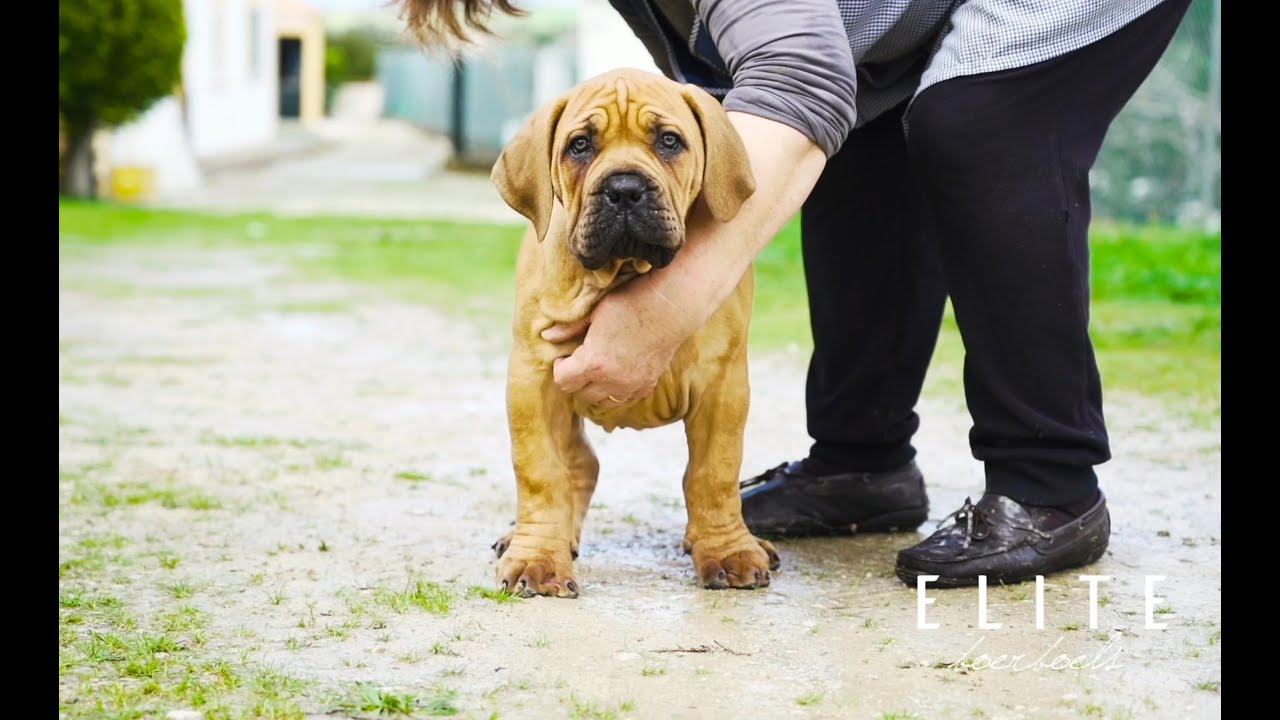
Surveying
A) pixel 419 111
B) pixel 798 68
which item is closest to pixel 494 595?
pixel 798 68

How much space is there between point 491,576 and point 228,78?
25.8 m

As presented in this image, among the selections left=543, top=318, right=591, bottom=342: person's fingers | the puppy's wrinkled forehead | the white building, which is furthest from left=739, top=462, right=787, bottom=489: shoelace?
the white building

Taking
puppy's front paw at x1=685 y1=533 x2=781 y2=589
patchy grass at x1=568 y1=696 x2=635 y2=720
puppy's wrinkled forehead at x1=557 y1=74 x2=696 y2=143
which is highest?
puppy's wrinkled forehead at x1=557 y1=74 x2=696 y2=143

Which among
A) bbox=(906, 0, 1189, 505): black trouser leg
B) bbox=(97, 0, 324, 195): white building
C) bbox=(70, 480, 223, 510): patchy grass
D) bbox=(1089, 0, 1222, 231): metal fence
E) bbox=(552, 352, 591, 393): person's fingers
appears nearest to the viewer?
bbox=(552, 352, 591, 393): person's fingers

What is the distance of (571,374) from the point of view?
327cm

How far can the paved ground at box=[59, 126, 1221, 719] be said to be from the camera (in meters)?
2.69

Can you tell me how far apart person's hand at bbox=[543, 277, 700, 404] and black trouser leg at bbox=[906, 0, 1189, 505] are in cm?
68

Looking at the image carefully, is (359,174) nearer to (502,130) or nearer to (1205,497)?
(502,130)

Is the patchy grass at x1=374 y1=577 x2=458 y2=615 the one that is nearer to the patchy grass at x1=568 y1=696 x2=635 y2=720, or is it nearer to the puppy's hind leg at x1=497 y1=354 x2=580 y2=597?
the puppy's hind leg at x1=497 y1=354 x2=580 y2=597

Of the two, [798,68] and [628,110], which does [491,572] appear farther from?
[798,68]

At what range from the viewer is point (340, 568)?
3.52 m

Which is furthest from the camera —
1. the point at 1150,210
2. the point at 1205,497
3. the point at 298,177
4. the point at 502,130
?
the point at 502,130

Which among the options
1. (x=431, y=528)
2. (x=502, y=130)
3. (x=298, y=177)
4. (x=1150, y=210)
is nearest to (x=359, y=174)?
(x=298, y=177)
